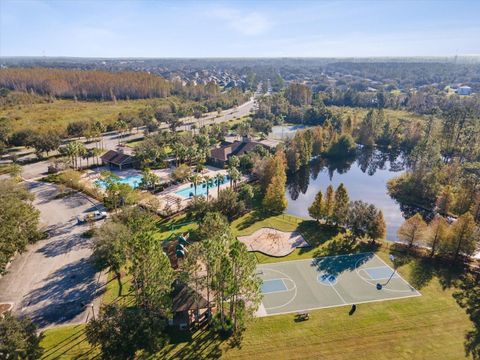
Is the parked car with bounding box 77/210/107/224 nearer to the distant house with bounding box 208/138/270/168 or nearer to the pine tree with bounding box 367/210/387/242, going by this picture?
the distant house with bounding box 208/138/270/168

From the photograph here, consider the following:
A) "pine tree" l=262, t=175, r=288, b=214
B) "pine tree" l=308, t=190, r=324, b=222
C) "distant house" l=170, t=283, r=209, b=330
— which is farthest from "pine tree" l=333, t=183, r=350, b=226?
"distant house" l=170, t=283, r=209, b=330

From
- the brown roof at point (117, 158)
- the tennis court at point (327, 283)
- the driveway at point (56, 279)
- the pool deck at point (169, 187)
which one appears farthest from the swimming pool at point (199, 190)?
the tennis court at point (327, 283)

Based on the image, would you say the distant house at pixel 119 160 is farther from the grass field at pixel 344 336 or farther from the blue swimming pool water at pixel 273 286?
the blue swimming pool water at pixel 273 286

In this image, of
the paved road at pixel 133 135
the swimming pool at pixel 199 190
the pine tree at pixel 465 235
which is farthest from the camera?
the paved road at pixel 133 135

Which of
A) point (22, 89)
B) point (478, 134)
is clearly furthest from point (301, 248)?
point (22, 89)

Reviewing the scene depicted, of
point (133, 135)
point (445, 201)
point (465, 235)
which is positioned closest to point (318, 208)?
point (465, 235)

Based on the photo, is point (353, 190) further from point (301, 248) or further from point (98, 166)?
point (98, 166)
